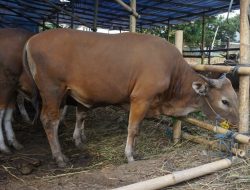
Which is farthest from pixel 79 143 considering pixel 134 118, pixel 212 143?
pixel 212 143

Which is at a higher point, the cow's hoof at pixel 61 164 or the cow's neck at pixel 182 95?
the cow's neck at pixel 182 95

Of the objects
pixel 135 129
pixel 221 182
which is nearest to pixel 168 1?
pixel 135 129

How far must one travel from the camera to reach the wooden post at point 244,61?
4328mm

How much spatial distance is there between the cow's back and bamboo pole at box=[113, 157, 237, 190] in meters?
1.29

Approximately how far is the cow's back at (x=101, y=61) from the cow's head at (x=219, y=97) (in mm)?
529

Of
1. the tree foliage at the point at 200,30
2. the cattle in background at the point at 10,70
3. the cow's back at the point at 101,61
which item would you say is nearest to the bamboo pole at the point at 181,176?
the cow's back at the point at 101,61

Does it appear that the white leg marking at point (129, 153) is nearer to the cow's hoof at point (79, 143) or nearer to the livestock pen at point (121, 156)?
the livestock pen at point (121, 156)

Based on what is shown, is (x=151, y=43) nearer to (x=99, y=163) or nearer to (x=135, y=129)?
(x=135, y=129)

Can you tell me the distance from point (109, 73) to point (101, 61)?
198mm

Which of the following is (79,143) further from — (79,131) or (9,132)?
(9,132)

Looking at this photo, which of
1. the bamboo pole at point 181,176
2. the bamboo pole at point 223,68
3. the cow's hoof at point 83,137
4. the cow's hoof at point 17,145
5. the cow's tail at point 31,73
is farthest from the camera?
the cow's hoof at point 83,137

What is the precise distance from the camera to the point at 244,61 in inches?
172

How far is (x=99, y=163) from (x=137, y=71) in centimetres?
135

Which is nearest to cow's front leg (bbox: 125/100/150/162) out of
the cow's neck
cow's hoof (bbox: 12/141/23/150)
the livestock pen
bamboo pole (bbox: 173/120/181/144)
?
the livestock pen
